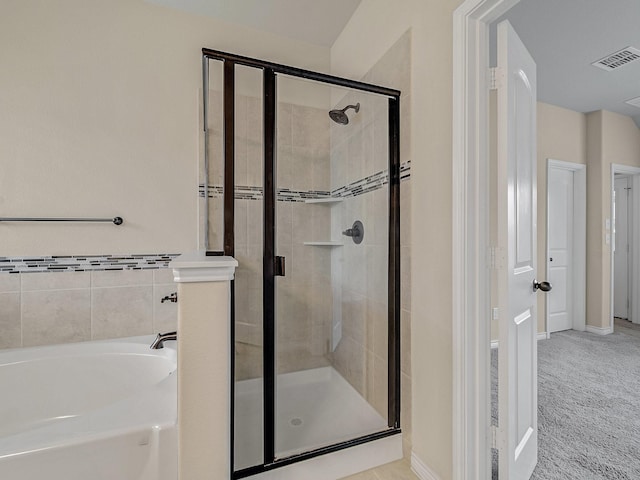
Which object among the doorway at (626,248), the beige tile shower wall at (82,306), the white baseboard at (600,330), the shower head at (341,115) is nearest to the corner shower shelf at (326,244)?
the shower head at (341,115)

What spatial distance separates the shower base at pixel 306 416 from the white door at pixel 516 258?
0.57 m

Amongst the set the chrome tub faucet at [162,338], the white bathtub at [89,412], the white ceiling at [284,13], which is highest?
the white ceiling at [284,13]

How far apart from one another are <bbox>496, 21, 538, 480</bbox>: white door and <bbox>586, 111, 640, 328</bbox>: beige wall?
10.2 feet

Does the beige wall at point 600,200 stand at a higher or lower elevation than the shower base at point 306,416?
higher

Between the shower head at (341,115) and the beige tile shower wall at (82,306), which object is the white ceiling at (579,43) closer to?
the shower head at (341,115)

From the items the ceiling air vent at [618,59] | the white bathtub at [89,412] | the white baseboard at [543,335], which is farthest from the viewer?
the white baseboard at [543,335]

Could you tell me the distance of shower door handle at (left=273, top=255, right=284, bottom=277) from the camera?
1430 mm

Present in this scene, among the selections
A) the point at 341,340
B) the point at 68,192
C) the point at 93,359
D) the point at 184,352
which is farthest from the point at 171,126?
the point at 341,340

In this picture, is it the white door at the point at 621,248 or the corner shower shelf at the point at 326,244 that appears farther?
A: the white door at the point at 621,248

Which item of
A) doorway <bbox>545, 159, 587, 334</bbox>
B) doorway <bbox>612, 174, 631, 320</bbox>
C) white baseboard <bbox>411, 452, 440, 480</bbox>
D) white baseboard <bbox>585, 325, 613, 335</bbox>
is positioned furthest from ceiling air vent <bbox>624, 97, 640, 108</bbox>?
white baseboard <bbox>411, 452, 440, 480</bbox>

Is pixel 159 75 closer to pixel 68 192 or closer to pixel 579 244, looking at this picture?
pixel 68 192

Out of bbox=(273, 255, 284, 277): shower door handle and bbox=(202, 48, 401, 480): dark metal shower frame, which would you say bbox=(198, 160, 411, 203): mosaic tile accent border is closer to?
bbox=(202, 48, 401, 480): dark metal shower frame

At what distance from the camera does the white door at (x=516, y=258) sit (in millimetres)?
1172

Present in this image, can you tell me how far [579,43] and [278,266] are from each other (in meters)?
2.90
